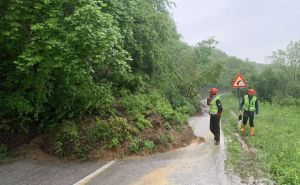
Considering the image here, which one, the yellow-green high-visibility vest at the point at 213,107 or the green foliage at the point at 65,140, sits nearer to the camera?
the green foliage at the point at 65,140

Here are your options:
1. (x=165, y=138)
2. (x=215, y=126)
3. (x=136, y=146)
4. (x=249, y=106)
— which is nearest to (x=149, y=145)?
(x=136, y=146)

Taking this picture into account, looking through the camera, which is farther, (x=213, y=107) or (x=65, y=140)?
(x=213, y=107)

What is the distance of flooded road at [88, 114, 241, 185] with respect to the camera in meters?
8.91

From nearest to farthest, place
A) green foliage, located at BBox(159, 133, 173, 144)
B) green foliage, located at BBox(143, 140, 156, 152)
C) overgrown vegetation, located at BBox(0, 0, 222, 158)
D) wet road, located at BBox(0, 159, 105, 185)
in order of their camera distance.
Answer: wet road, located at BBox(0, 159, 105, 185), overgrown vegetation, located at BBox(0, 0, 222, 158), green foliage, located at BBox(143, 140, 156, 152), green foliage, located at BBox(159, 133, 173, 144)

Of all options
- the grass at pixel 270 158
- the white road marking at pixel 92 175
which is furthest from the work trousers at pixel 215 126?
the white road marking at pixel 92 175

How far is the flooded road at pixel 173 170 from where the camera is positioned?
891 centimetres

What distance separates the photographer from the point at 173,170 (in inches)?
390

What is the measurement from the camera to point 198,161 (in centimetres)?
1088

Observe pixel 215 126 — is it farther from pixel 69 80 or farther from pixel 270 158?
pixel 69 80

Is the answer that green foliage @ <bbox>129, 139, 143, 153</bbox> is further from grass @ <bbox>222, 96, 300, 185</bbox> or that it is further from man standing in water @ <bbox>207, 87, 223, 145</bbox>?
man standing in water @ <bbox>207, 87, 223, 145</bbox>

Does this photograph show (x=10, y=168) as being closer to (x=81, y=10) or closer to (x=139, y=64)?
(x=81, y=10)

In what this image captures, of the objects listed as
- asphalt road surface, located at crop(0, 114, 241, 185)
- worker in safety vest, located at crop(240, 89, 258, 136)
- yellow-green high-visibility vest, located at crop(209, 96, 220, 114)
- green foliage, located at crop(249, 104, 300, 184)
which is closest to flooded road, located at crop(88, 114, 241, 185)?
asphalt road surface, located at crop(0, 114, 241, 185)

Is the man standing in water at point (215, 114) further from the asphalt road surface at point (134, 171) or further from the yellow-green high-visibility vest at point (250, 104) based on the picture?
the yellow-green high-visibility vest at point (250, 104)

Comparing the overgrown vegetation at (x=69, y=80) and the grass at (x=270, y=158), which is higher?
the overgrown vegetation at (x=69, y=80)
